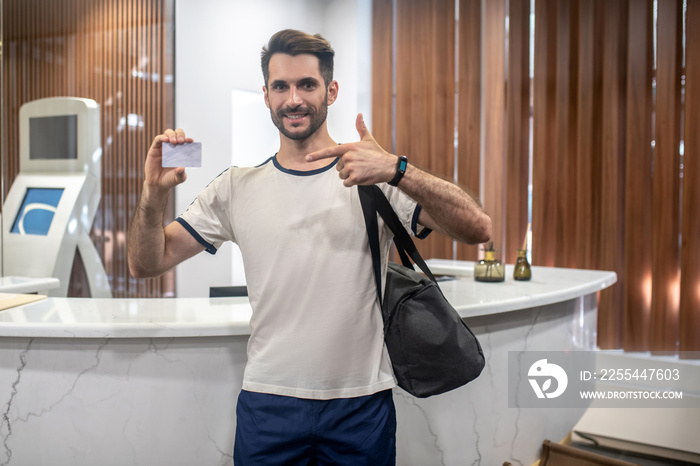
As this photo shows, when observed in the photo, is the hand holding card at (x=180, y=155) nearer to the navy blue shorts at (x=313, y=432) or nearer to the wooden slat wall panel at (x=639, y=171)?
the navy blue shorts at (x=313, y=432)

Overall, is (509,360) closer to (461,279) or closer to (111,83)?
(461,279)

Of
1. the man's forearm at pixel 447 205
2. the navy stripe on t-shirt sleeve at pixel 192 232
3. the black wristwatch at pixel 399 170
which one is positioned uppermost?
the black wristwatch at pixel 399 170

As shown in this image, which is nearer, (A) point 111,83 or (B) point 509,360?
(B) point 509,360

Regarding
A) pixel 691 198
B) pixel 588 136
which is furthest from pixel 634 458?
pixel 588 136

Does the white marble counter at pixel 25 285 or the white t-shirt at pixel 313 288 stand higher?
the white t-shirt at pixel 313 288

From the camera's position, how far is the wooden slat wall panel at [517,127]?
11.4ft

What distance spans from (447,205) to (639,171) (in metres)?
2.51

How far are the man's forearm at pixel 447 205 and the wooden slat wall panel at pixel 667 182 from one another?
2.40 meters

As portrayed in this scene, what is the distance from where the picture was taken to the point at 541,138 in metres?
3.44

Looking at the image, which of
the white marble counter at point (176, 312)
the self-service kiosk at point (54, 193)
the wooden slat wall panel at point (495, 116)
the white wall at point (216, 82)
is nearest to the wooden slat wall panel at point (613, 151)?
the wooden slat wall panel at point (495, 116)

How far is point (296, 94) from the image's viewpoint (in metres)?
1.21

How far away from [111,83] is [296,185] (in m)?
2.39

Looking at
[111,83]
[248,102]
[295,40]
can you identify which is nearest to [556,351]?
[295,40]

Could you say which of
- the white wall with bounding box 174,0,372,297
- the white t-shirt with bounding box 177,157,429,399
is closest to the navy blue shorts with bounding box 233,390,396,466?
the white t-shirt with bounding box 177,157,429,399
